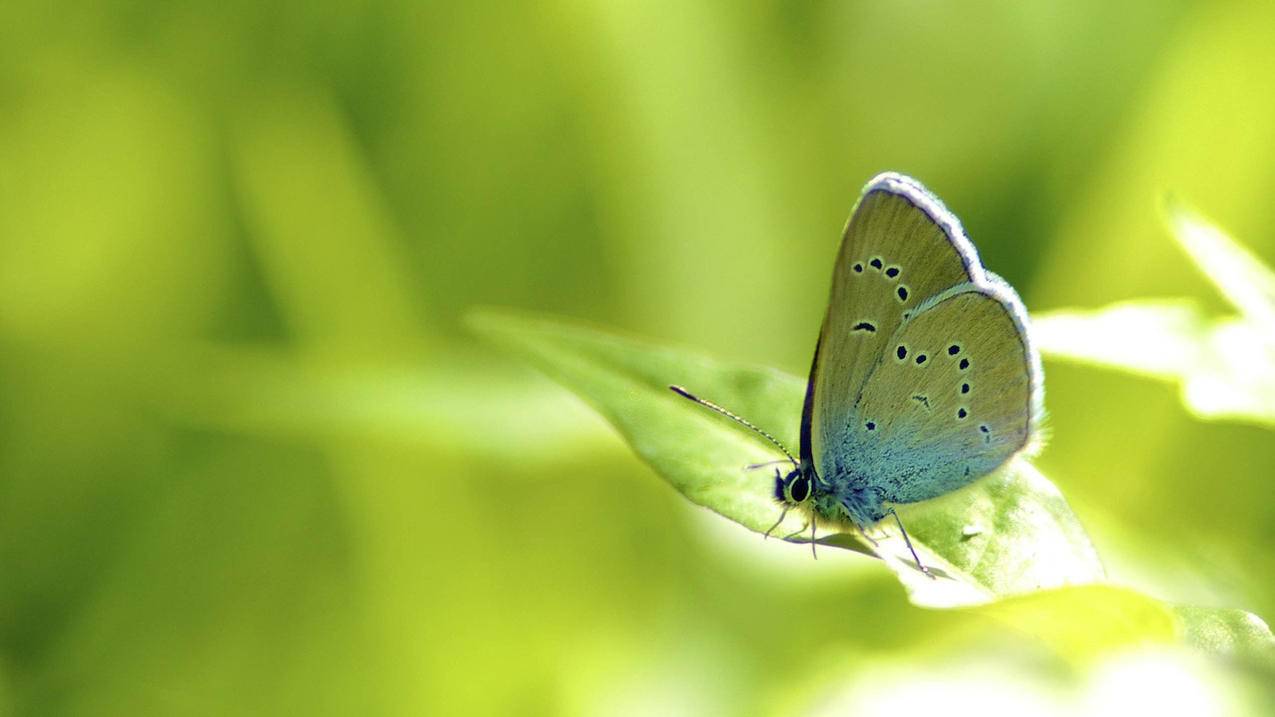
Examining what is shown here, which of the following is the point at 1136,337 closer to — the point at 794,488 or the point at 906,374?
the point at 906,374

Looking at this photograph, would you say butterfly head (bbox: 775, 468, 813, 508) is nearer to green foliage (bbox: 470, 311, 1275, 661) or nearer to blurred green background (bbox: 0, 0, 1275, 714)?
green foliage (bbox: 470, 311, 1275, 661)

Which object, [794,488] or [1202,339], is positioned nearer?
[1202,339]

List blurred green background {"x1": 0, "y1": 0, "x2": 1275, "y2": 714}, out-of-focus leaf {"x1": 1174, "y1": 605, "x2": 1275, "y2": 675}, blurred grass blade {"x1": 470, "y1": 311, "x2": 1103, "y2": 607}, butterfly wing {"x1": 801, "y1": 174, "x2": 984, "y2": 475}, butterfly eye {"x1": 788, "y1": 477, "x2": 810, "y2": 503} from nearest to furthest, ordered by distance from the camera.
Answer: out-of-focus leaf {"x1": 1174, "y1": 605, "x2": 1275, "y2": 675} < blurred grass blade {"x1": 470, "y1": 311, "x2": 1103, "y2": 607} < butterfly wing {"x1": 801, "y1": 174, "x2": 984, "y2": 475} < butterfly eye {"x1": 788, "y1": 477, "x2": 810, "y2": 503} < blurred green background {"x1": 0, "y1": 0, "x2": 1275, "y2": 714}

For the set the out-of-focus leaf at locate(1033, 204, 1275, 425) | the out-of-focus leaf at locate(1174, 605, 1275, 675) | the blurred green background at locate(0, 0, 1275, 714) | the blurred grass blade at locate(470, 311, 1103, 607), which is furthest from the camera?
the blurred green background at locate(0, 0, 1275, 714)

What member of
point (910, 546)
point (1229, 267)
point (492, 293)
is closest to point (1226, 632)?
point (910, 546)

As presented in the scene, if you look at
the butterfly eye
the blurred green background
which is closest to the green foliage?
the butterfly eye

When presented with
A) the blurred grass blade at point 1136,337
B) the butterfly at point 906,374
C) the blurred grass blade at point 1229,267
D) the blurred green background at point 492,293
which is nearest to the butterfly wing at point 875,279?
the butterfly at point 906,374

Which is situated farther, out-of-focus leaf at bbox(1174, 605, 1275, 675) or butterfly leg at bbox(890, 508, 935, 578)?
butterfly leg at bbox(890, 508, 935, 578)

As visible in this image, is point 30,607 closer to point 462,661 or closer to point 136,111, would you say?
point 462,661
